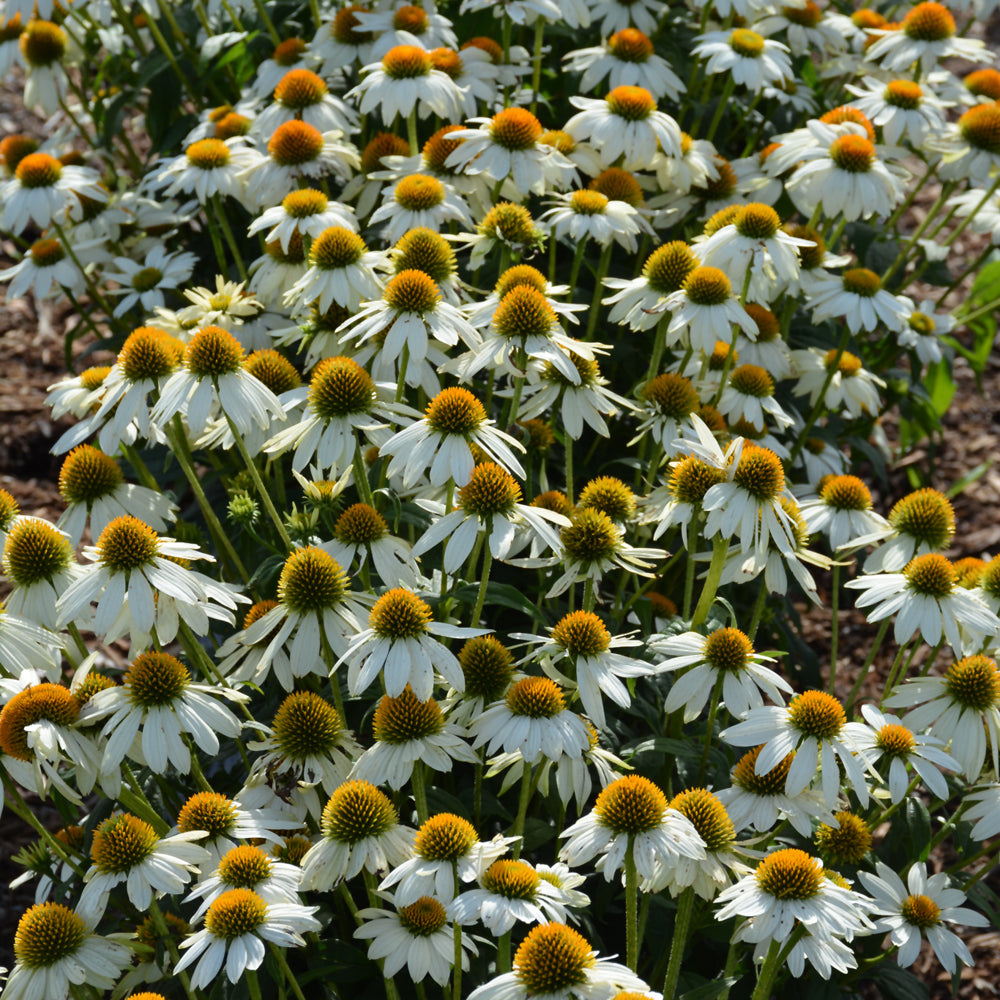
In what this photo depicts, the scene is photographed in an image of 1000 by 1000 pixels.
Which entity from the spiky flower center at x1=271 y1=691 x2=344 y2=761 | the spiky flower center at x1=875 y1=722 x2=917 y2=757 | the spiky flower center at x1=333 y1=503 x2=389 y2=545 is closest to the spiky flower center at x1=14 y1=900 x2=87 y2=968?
the spiky flower center at x1=271 y1=691 x2=344 y2=761

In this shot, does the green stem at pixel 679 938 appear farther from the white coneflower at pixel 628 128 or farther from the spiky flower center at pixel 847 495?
the white coneflower at pixel 628 128

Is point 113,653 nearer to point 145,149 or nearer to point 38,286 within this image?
point 38,286

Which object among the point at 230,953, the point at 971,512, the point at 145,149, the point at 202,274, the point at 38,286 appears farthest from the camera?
the point at 145,149

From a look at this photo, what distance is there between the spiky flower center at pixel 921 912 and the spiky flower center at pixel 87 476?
6.24 ft

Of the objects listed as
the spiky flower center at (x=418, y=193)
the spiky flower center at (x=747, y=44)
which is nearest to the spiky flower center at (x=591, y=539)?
the spiky flower center at (x=418, y=193)

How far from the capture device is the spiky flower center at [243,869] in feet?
6.25

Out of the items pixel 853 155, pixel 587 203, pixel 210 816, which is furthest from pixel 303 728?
pixel 853 155

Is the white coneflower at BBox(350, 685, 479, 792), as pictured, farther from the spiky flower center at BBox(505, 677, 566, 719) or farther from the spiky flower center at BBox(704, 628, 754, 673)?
the spiky flower center at BBox(704, 628, 754, 673)

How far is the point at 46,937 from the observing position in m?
1.99

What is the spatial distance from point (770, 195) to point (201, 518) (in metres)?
2.15

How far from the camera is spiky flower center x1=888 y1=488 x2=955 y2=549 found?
2.73 m

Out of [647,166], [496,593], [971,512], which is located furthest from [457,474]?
[971,512]

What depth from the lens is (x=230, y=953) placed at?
178 centimetres

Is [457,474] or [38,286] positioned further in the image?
[38,286]
